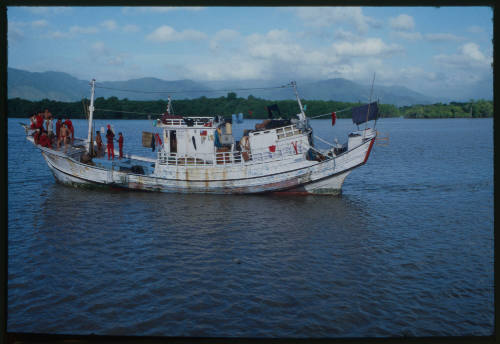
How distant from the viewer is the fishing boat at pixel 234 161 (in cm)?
2128

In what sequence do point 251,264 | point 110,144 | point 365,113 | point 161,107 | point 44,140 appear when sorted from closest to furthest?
1. point 251,264
2. point 365,113
3. point 44,140
4. point 110,144
5. point 161,107

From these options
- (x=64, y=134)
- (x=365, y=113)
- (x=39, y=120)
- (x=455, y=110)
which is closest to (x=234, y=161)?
(x=365, y=113)

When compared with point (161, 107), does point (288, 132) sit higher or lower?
lower

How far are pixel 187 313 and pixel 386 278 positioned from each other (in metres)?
6.01

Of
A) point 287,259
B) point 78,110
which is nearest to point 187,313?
point 287,259

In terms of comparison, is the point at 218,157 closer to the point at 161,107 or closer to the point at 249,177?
the point at 249,177

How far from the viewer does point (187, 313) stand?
9.88 meters

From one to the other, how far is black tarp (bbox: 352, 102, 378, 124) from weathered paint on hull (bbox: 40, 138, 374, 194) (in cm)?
125

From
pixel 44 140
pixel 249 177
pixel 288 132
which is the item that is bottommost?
pixel 249 177

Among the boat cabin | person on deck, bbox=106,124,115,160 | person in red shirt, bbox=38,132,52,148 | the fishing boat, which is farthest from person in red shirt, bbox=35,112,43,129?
the boat cabin

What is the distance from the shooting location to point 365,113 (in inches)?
830

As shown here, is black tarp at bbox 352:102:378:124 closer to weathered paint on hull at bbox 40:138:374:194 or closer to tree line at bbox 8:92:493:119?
weathered paint on hull at bbox 40:138:374:194

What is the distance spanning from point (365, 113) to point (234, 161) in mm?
7529
